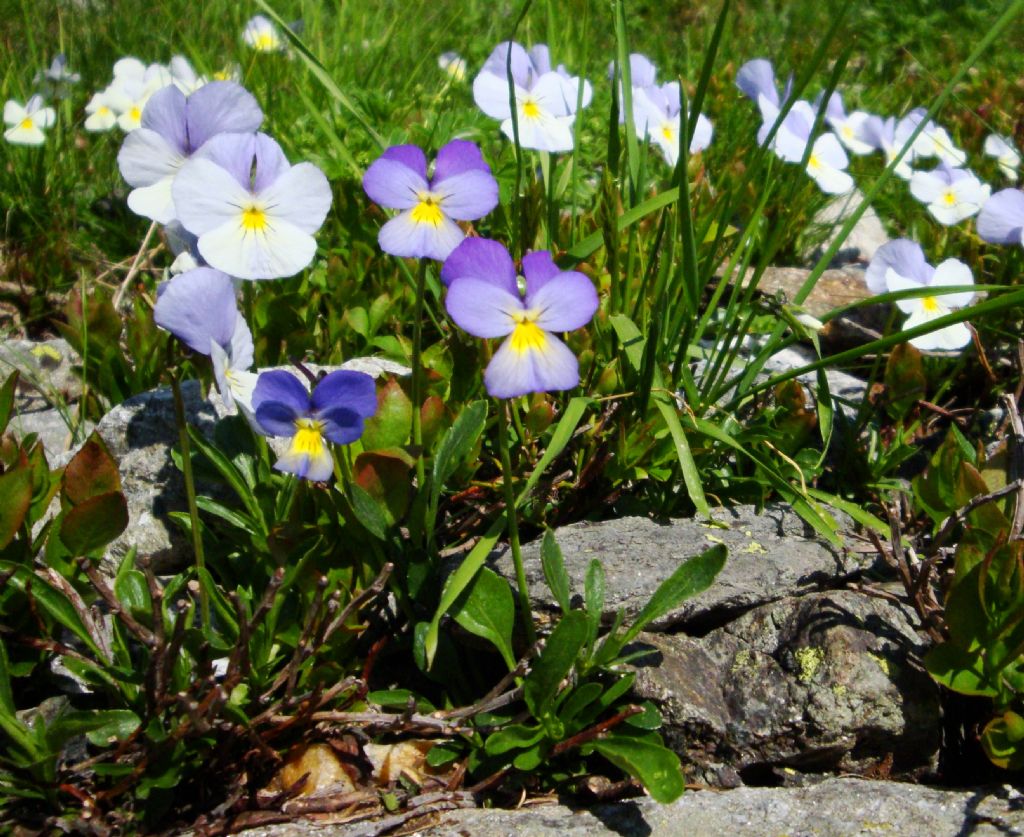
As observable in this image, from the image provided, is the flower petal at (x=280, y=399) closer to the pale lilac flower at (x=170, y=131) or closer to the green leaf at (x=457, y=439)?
the green leaf at (x=457, y=439)

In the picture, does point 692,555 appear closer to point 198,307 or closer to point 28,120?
point 198,307

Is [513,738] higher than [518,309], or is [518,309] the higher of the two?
[518,309]

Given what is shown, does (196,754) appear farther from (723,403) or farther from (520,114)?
(520,114)

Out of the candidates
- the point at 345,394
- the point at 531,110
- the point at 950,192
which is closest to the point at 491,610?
the point at 345,394

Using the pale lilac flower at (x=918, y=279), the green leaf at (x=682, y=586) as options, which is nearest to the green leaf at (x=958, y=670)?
the green leaf at (x=682, y=586)

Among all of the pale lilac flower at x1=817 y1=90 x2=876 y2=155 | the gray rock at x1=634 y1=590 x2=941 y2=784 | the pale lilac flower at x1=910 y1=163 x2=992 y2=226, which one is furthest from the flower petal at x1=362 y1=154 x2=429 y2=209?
the pale lilac flower at x1=817 y1=90 x2=876 y2=155

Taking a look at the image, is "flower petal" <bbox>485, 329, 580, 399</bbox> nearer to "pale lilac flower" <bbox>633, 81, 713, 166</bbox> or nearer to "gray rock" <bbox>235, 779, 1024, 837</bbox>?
"gray rock" <bbox>235, 779, 1024, 837</bbox>
